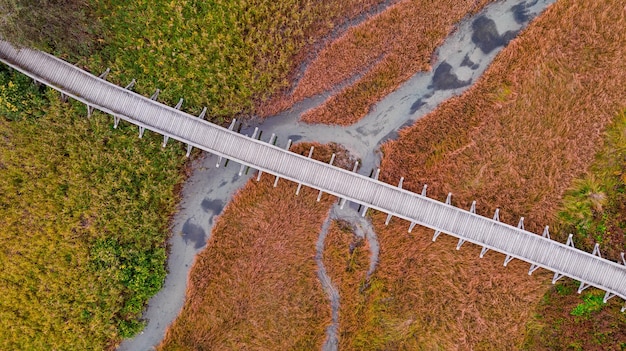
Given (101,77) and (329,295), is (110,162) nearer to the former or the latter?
(101,77)

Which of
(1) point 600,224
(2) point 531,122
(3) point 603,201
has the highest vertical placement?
(2) point 531,122

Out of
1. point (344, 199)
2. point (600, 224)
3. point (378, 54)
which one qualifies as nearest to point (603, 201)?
point (600, 224)

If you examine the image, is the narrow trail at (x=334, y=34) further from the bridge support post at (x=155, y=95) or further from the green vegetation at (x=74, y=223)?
the green vegetation at (x=74, y=223)

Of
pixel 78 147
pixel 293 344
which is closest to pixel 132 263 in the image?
pixel 78 147

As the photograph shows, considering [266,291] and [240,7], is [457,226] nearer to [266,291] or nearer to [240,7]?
[266,291]

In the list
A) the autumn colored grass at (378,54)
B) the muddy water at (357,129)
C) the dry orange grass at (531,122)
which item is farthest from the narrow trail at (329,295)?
the autumn colored grass at (378,54)

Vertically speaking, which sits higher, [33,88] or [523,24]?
[523,24]
